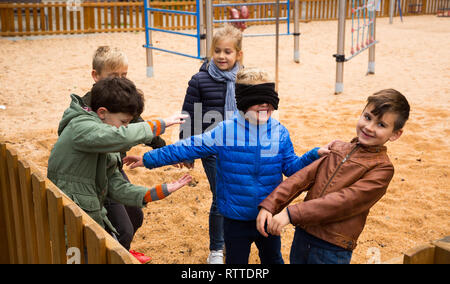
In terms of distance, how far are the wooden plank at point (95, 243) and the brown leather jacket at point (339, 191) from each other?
32.6 inches

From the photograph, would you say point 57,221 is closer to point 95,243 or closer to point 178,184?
point 95,243

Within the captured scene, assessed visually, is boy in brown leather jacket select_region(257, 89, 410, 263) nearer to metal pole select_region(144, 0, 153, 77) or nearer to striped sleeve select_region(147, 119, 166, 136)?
striped sleeve select_region(147, 119, 166, 136)

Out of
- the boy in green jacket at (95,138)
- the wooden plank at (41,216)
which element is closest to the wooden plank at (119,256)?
the wooden plank at (41,216)

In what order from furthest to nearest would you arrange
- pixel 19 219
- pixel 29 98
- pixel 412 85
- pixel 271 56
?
1. pixel 271 56
2. pixel 412 85
3. pixel 29 98
4. pixel 19 219

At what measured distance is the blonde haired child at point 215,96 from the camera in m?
3.34

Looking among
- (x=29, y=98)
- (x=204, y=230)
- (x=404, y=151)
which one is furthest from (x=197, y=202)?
(x=29, y=98)

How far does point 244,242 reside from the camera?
263 centimetres

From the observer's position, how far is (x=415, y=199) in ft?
14.7

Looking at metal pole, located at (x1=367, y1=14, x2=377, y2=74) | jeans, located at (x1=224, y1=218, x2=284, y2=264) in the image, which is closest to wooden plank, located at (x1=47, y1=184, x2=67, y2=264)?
jeans, located at (x1=224, y1=218, x2=284, y2=264)

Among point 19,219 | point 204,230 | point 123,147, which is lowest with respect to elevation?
point 204,230

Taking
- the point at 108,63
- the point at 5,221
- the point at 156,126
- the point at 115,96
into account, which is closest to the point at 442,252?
the point at 156,126
